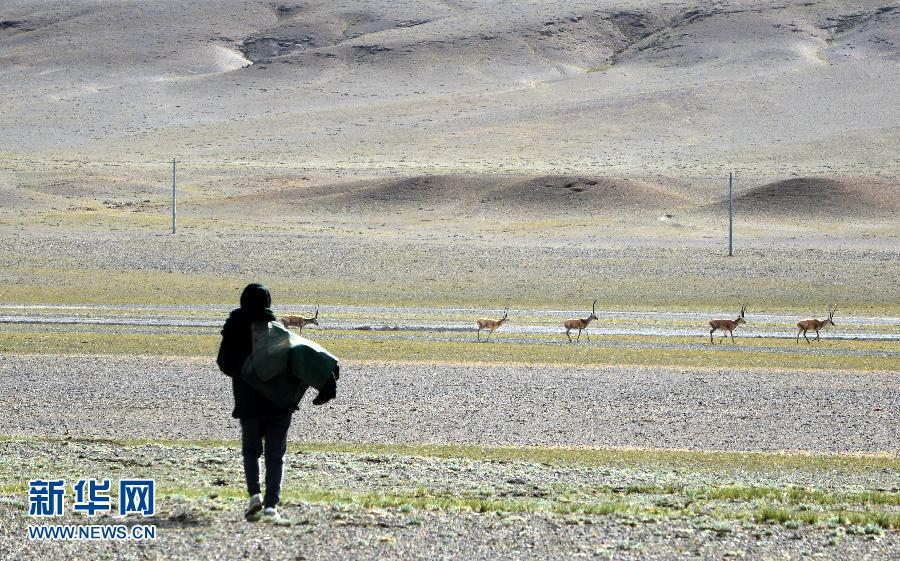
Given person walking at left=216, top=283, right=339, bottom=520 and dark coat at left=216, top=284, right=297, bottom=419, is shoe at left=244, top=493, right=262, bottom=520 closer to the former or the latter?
person walking at left=216, top=283, right=339, bottom=520

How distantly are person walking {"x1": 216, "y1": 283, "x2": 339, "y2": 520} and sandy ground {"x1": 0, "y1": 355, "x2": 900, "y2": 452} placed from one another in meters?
6.43

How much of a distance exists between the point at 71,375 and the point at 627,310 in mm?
21100

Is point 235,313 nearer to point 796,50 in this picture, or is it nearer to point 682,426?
point 682,426

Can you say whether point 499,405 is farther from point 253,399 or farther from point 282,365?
point 282,365

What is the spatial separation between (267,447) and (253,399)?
398mm

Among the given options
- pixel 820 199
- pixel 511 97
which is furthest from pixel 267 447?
pixel 511 97

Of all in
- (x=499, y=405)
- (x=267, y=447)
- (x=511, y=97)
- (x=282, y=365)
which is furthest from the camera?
(x=511, y=97)

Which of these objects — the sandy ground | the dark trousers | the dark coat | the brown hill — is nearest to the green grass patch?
the sandy ground

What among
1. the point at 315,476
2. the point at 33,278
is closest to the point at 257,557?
the point at 315,476

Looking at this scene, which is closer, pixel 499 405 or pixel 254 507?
pixel 254 507

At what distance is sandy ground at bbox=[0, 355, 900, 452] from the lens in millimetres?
16422

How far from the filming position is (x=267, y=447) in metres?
9.56

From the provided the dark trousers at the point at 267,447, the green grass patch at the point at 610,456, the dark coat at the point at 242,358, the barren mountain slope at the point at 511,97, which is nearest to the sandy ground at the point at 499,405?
the green grass patch at the point at 610,456

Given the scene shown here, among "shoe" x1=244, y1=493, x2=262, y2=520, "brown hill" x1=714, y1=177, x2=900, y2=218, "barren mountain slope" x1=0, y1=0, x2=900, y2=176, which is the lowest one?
"shoe" x1=244, y1=493, x2=262, y2=520
